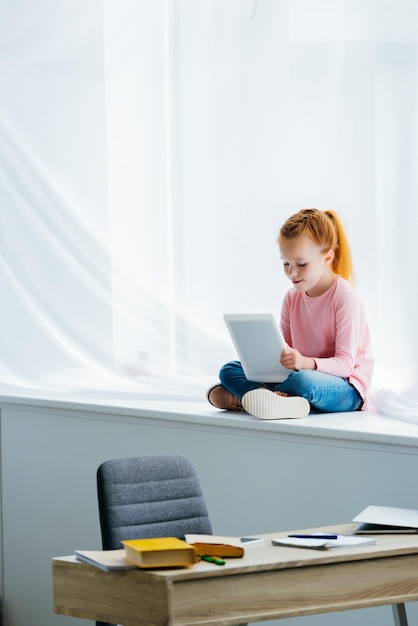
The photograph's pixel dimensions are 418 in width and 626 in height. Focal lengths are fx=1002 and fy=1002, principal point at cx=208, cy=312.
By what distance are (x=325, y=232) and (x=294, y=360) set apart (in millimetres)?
361

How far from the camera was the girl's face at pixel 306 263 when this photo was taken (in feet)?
8.51


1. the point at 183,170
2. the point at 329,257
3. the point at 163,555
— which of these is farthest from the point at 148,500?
the point at 183,170

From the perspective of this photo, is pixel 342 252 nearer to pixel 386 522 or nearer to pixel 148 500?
pixel 148 500

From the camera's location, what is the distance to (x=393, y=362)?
262 cm

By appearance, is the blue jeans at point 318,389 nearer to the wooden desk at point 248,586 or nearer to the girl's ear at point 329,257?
the girl's ear at point 329,257

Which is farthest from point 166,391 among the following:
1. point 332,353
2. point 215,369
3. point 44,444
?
point 332,353

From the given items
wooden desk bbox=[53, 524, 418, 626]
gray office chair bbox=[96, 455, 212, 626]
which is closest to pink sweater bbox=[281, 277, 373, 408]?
gray office chair bbox=[96, 455, 212, 626]

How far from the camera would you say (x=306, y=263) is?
2.59 m

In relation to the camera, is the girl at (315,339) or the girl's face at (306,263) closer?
the girl at (315,339)

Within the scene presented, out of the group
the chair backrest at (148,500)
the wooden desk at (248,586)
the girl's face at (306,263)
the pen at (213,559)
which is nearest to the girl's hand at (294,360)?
the girl's face at (306,263)

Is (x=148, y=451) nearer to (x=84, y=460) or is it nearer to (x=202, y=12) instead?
(x=84, y=460)

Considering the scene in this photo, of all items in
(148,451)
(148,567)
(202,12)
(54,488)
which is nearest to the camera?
(148,567)

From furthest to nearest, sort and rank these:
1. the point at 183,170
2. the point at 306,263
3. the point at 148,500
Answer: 1. the point at 183,170
2. the point at 306,263
3. the point at 148,500

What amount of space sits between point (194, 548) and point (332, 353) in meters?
1.29
